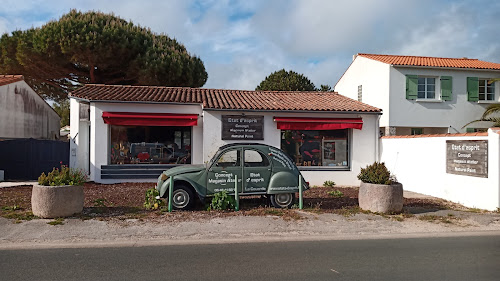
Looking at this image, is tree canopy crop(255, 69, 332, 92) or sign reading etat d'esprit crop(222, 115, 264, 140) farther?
tree canopy crop(255, 69, 332, 92)

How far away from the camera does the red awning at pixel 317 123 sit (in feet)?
47.3

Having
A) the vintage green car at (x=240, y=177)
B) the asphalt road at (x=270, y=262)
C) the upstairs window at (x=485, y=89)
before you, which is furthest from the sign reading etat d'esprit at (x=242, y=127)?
the upstairs window at (x=485, y=89)

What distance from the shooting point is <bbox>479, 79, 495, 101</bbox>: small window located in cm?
2016

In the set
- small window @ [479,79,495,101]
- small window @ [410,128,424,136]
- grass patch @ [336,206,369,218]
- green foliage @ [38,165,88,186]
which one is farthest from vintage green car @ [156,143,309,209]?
small window @ [479,79,495,101]

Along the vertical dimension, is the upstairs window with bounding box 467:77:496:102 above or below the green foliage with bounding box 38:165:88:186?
above

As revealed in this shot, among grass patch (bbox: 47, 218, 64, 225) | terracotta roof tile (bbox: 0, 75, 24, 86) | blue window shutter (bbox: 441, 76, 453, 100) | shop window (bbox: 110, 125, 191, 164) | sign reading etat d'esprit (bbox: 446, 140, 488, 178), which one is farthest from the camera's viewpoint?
blue window shutter (bbox: 441, 76, 453, 100)

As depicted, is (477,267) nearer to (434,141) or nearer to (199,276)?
(199,276)

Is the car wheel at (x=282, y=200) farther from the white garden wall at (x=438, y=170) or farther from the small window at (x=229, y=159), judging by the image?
the white garden wall at (x=438, y=170)

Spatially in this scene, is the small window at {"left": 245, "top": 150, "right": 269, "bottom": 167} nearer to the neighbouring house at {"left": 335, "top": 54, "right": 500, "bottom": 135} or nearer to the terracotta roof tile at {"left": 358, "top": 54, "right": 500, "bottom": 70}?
the neighbouring house at {"left": 335, "top": 54, "right": 500, "bottom": 135}

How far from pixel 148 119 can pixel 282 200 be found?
23.0 feet

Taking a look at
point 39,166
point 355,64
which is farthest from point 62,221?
point 355,64

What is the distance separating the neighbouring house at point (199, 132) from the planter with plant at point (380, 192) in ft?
17.6

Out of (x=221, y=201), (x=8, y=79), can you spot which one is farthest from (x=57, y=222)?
(x=8, y=79)

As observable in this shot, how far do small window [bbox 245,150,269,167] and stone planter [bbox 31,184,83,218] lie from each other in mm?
4105
